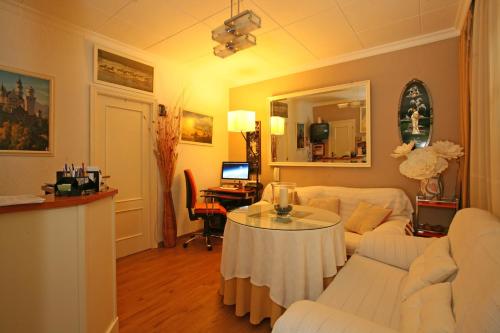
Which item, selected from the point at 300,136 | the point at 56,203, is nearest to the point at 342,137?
the point at 300,136

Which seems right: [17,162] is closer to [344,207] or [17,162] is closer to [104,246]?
[104,246]

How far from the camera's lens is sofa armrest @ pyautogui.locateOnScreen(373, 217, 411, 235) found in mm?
2321

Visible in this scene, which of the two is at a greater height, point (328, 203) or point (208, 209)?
point (328, 203)

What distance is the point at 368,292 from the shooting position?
151 cm

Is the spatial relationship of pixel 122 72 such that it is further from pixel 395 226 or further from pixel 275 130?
pixel 395 226

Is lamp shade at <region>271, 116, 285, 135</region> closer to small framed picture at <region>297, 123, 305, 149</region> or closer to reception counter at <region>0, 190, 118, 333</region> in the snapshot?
small framed picture at <region>297, 123, 305, 149</region>

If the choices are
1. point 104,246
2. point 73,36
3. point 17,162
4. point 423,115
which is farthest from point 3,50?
point 423,115

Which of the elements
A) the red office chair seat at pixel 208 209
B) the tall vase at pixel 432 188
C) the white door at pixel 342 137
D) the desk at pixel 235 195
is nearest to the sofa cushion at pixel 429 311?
the tall vase at pixel 432 188

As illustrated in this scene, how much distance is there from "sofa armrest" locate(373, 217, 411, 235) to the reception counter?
7.40 ft

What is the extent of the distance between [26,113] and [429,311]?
11.0 ft

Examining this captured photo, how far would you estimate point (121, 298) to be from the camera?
7.29 feet

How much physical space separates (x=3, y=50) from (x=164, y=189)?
2.12 m

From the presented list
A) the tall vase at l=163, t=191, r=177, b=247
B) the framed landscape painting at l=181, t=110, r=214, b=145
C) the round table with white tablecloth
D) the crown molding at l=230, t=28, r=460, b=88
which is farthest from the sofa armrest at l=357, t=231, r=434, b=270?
the framed landscape painting at l=181, t=110, r=214, b=145

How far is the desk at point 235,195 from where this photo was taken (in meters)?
3.80
